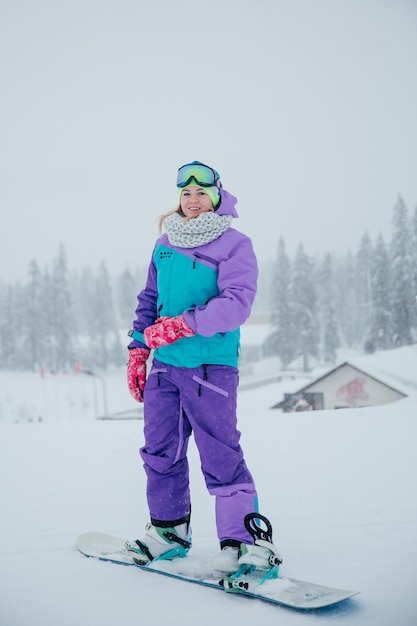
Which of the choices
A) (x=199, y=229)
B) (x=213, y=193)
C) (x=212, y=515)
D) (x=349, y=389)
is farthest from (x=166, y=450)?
(x=349, y=389)

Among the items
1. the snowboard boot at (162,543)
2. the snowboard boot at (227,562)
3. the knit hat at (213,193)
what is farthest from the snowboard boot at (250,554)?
the knit hat at (213,193)

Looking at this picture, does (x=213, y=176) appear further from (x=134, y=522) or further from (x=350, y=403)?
(x=350, y=403)

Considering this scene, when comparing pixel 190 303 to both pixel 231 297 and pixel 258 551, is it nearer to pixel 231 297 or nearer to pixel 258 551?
pixel 231 297

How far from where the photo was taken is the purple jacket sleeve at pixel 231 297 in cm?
198

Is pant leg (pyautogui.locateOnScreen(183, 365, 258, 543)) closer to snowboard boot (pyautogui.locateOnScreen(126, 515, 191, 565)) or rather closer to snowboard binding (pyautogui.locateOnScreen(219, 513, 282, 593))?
snowboard binding (pyautogui.locateOnScreen(219, 513, 282, 593))

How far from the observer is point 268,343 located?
2130 inches

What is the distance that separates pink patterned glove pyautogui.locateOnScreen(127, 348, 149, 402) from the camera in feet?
7.80

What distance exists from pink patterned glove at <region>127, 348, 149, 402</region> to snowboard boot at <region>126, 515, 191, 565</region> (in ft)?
2.04

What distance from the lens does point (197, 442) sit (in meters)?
2.10

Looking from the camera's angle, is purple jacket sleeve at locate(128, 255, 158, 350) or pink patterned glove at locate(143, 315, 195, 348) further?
purple jacket sleeve at locate(128, 255, 158, 350)

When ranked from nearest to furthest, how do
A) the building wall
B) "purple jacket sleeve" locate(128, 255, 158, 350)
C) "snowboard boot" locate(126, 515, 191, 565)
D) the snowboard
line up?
the snowboard < "snowboard boot" locate(126, 515, 191, 565) < "purple jacket sleeve" locate(128, 255, 158, 350) < the building wall

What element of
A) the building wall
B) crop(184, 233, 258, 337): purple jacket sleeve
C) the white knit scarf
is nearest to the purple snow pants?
crop(184, 233, 258, 337): purple jacket sleeve

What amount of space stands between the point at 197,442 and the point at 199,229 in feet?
3.32

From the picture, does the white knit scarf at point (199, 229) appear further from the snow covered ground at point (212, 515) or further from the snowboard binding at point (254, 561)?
the snow covered ground at point (212, 515)
